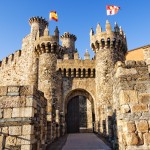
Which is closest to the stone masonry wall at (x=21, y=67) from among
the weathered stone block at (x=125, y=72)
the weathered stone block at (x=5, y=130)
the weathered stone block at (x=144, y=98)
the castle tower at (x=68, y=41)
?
the castle tower at (x=68, y=41)

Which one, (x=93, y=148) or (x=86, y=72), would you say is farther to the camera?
(x=86, y=72)

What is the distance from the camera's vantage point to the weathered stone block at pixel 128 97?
15.6 ft

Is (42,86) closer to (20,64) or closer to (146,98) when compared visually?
(20,64)

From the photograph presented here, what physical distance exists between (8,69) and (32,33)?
4.90 metres

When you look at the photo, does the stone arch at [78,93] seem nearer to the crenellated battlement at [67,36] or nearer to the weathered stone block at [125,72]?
the crenellated battlement at [67,36]

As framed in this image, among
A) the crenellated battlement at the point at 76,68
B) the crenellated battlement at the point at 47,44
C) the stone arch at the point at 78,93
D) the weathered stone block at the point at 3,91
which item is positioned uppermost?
the crenellated battlement at the point at 47,44

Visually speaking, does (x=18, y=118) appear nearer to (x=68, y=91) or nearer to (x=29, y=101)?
(x=29, y=101)

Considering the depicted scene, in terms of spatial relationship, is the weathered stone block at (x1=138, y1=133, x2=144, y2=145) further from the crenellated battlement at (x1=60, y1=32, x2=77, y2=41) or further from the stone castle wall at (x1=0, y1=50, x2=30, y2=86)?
the crenellated battlement at (x1=60, y1=32, x2=77, y2=41)

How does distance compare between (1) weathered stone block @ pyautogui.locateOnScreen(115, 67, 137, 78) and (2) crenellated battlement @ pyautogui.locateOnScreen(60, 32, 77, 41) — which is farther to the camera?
(2) crenellated battlement @ pyautogui.locateOnScreen(60, 32, 77, 41)

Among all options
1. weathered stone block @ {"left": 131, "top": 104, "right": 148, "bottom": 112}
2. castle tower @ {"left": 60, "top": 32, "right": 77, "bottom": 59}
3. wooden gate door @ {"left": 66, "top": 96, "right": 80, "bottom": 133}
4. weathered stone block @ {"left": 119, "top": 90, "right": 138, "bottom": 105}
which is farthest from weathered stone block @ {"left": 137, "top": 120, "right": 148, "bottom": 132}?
castle tower @ {"left": 60, "top": 32, "right": 77, "bottom": 59}

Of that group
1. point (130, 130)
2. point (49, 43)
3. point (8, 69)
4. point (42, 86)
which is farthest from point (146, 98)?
point (8, 69)

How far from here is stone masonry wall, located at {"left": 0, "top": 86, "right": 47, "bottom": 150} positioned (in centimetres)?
502

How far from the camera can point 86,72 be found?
55.2ft

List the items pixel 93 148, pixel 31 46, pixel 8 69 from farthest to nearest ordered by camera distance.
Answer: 1. pixel 8 69
2. pixel 31 46
3. pixel 93 148
